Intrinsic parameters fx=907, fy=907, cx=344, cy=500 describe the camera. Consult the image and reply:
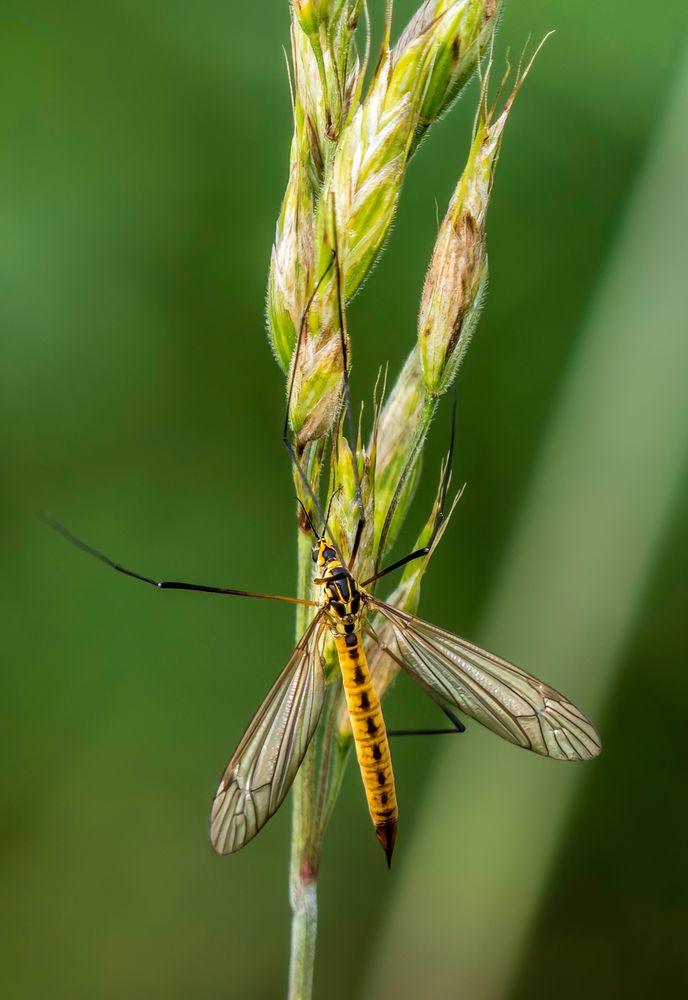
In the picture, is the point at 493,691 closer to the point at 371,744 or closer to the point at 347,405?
the point at 371,744

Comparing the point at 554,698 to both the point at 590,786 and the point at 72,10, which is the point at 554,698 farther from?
the point at 72,10

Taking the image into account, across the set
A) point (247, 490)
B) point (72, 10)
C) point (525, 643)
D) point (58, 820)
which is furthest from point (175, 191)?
point (58, 820)

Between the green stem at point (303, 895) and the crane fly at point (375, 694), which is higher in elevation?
the crane fly at point (375, 694)

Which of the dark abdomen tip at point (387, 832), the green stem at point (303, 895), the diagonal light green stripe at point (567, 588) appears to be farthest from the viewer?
the diagonal light green stripe at point (567, 588)

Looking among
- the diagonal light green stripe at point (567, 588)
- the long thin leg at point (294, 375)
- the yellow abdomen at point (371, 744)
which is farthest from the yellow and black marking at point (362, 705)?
the diagonal light green stripe at point (567, 588)

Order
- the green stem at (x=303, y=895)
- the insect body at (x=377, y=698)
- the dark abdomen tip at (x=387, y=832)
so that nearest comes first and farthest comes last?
the green stem at (x=303, y=895) → the insect body at (x=377, y=698) → the dark abdomen tip at (x=387, y=832)

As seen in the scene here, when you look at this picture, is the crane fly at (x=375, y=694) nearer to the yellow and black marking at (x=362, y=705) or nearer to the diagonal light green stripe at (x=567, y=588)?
the yellow and black marking at (x=362, y=705)

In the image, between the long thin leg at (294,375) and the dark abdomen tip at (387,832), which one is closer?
the long thin leg at (294,375)
